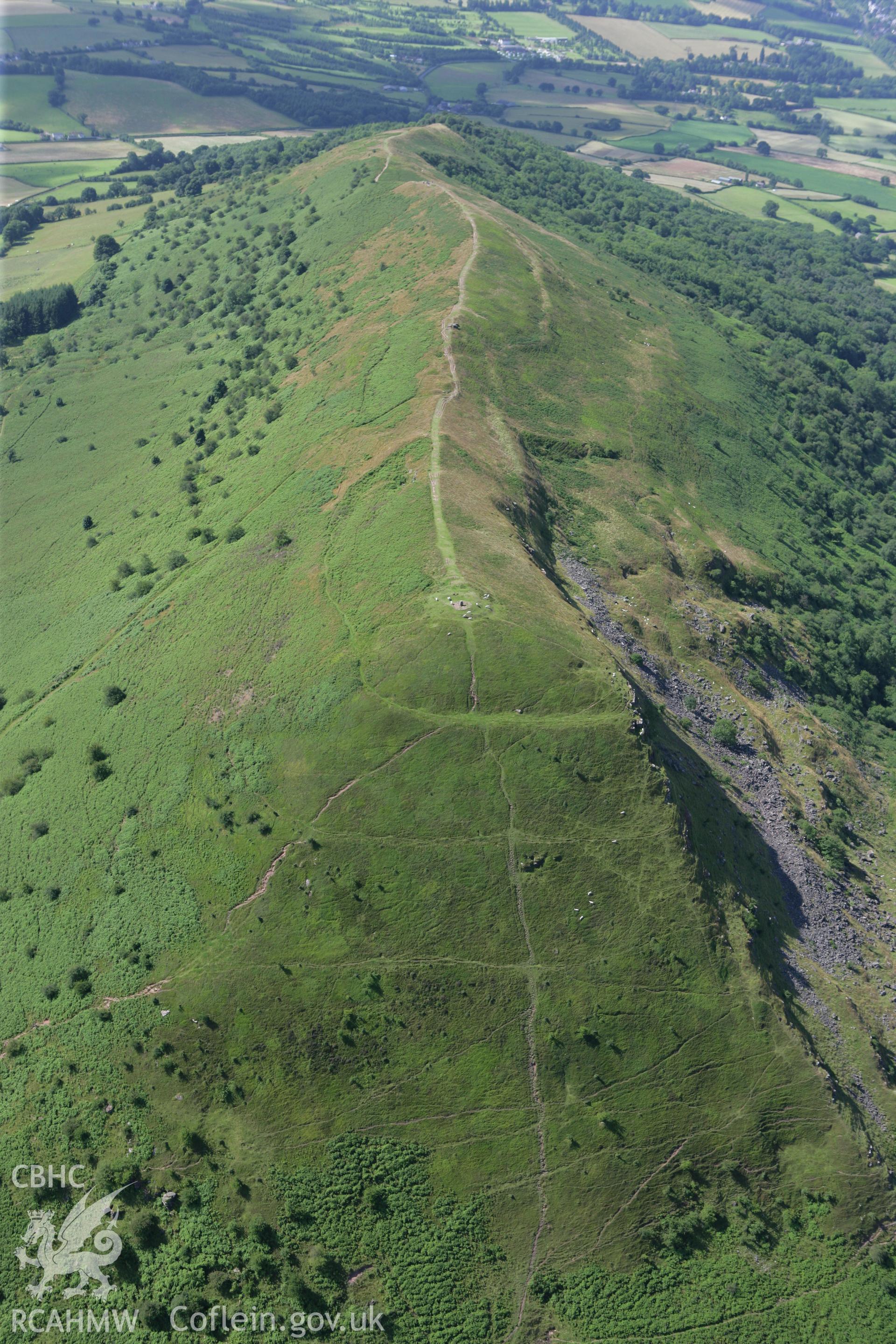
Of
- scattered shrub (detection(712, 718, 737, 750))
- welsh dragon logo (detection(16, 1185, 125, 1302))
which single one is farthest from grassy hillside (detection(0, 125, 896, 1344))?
welsh dragon logo (detection(16, 1185, 125, 1302))

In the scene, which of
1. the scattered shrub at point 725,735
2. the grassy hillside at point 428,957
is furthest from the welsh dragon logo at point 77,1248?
the scattered shrub at point 725,735

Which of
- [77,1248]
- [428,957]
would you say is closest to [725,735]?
[428,957]

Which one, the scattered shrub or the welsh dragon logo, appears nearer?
the welsh dragon logo

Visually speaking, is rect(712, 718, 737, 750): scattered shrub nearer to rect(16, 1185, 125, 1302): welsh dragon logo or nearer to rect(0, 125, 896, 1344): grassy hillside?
rect(0, 125, 896, 1344): grassy hillside

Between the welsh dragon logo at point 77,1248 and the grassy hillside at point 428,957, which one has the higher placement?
the grassy hillside at point 428,957

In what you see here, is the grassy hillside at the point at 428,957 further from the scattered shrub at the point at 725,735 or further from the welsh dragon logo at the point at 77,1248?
the welsh dragon logo at the point at 77,1248

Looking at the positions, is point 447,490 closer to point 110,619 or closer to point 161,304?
point 110,619

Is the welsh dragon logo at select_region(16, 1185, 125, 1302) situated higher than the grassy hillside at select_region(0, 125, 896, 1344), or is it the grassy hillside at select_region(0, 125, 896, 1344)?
the grassy hillside at select_region(0, 125, 896, 1344)
